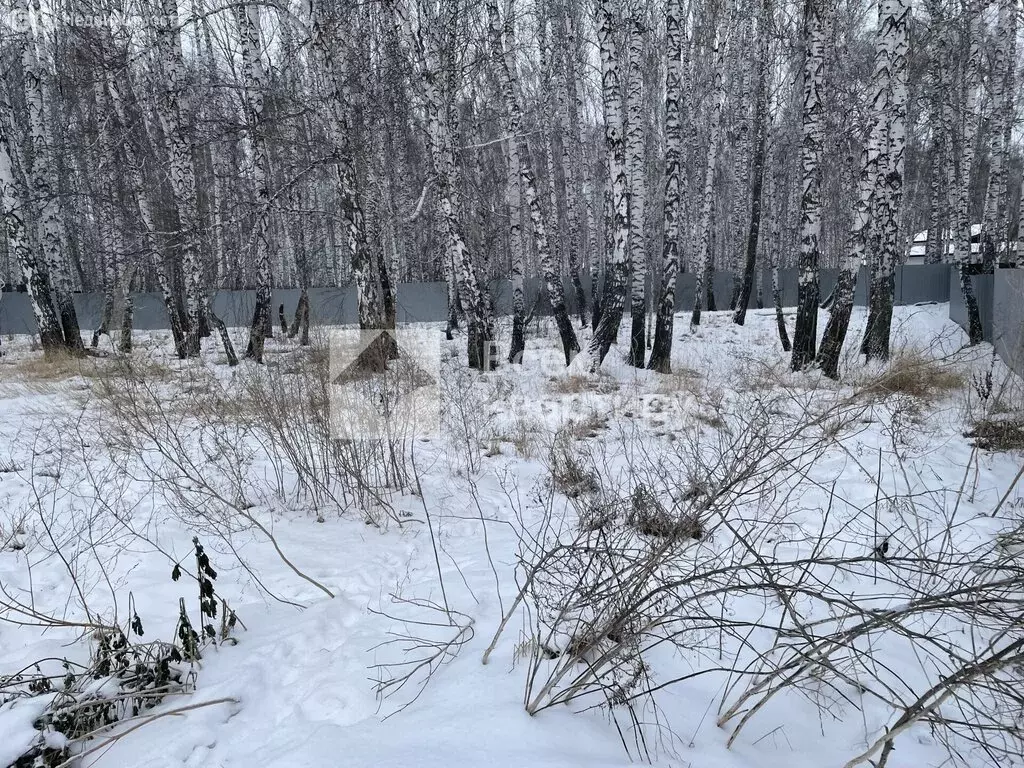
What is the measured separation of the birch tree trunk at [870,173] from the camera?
725 cm

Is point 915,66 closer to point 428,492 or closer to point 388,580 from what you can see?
point 428,492

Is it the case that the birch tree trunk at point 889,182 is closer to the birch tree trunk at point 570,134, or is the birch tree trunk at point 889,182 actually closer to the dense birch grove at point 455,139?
the dense birch grove at point 455,139

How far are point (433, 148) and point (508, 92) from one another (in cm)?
238

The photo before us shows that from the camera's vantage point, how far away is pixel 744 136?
48.2ft

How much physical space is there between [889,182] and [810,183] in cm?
101

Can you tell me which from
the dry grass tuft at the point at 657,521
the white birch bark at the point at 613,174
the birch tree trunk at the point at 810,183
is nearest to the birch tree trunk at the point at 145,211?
the white birch bark at the point at 613,174

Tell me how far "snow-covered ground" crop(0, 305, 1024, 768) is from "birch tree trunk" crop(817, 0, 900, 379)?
147 cm

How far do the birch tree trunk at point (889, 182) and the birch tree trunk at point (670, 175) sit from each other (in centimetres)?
271

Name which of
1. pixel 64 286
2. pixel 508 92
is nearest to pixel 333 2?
pixel 508 92

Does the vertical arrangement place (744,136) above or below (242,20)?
below

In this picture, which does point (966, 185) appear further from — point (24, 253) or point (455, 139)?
point (24, 253)

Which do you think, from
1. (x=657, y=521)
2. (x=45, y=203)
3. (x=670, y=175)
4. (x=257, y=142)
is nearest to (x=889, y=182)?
(x=670, y=175)

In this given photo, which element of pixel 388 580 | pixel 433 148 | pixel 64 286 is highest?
pixel 433 148

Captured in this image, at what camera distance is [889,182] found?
7852 mm
